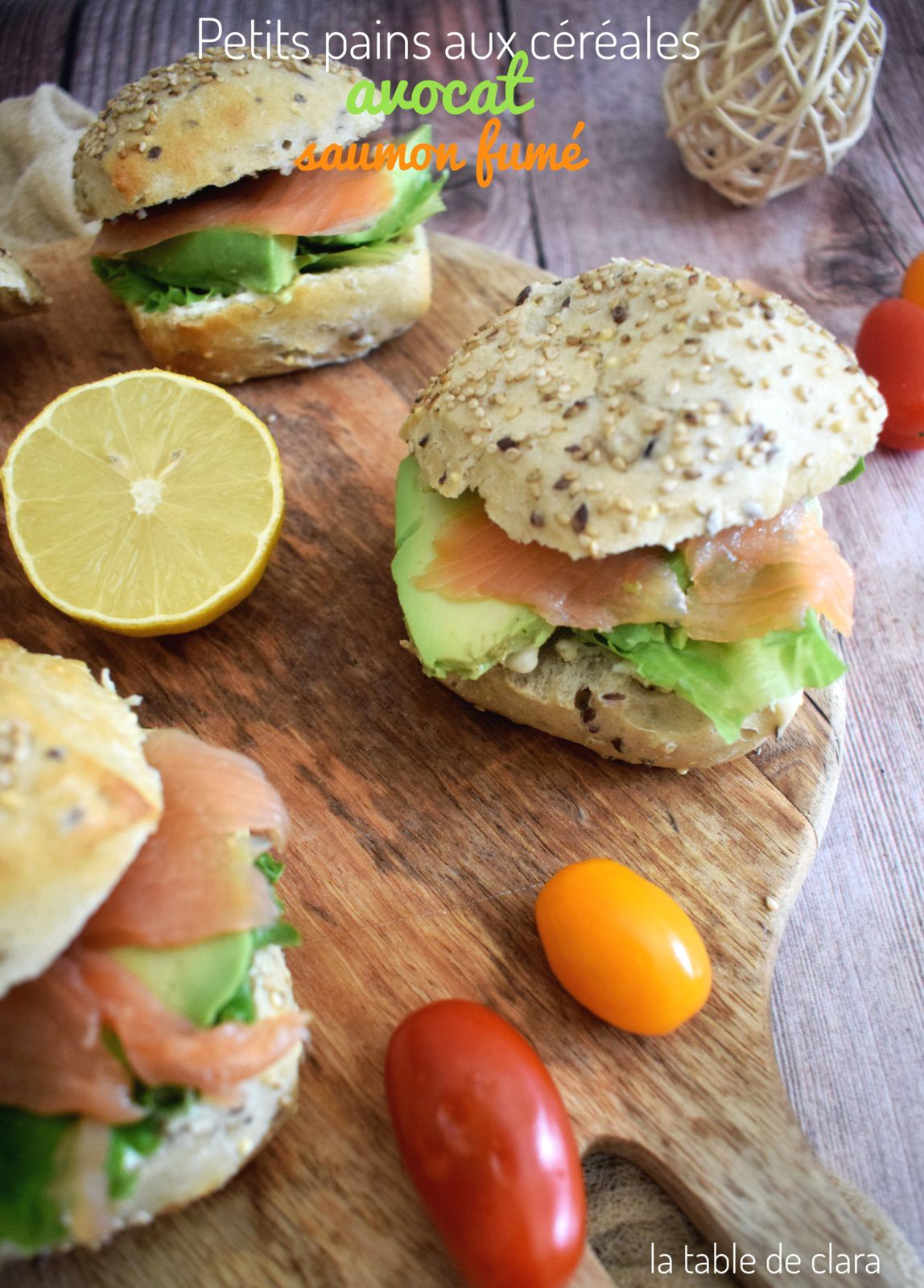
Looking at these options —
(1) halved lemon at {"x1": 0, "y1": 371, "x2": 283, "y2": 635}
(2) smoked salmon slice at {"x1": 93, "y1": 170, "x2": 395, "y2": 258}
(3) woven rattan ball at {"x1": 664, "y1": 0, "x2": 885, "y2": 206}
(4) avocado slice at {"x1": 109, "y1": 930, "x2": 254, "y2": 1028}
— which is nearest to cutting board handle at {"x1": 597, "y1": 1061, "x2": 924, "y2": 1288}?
(4) avocado slice at {"x1": 109, "y1": 930, "x2": 254, "y2": 1028}

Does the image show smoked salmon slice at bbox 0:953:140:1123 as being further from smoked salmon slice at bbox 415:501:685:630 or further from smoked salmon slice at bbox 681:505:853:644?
→ smoked salmon slice at bbox 681:505:853:644

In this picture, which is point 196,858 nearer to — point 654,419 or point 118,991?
point 118,991

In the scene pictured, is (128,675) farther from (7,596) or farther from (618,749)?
(618,749)

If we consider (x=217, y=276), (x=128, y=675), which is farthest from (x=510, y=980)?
(x=217, y=276)

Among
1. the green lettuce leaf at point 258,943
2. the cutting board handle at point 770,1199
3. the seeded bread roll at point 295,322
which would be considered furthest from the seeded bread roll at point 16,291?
the cutting board handle at point 770,1199

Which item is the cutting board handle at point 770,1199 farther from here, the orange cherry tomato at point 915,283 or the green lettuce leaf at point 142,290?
the orange cherry tomato at point 915,283

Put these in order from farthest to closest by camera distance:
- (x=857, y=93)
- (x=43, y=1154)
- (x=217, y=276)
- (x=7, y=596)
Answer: (x=857, y=93) < (x=217, y=276) < (x=7, y=596) < (x=43, y=1154)
